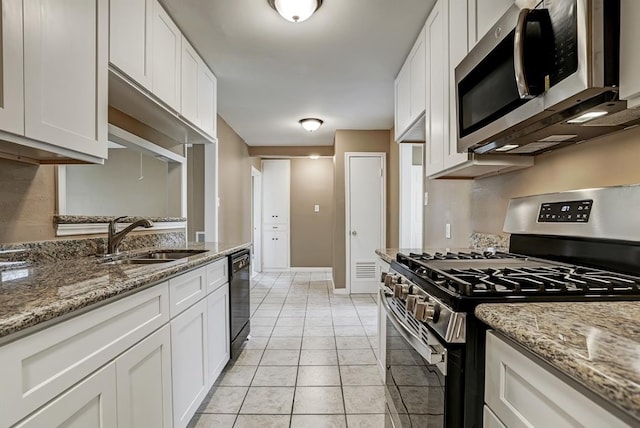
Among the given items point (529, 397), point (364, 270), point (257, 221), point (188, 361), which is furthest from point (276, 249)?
point (529, 397)

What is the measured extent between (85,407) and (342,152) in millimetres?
4364

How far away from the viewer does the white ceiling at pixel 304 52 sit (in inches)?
82.7

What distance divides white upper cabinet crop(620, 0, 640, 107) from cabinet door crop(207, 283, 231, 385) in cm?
201

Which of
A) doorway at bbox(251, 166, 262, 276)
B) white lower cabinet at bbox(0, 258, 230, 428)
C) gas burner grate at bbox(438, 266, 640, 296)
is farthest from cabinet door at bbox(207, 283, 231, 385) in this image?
doorway at bbox(251, 166, 262, 276)

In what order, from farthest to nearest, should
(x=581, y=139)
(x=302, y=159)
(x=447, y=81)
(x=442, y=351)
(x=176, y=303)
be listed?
(x=302, y=159) < (x=447, y=81) < (x=176, y=303) < (x=581, y=139) < (x=442, y=351)

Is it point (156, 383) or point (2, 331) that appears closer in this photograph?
point (2, 331)

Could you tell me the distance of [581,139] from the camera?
1335 millimetres

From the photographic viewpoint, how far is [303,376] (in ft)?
7.77

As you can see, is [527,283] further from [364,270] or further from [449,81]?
[364,270]

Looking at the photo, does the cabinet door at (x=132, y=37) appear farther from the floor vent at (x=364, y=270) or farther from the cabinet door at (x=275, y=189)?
the cabinet door at (x=275, y=189)

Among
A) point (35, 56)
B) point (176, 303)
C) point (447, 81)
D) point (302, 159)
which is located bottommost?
point (176, 303)

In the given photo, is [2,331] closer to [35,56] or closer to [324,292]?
[35,56]

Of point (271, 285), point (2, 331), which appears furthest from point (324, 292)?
point (2, 331)

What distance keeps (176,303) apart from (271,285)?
402cm
